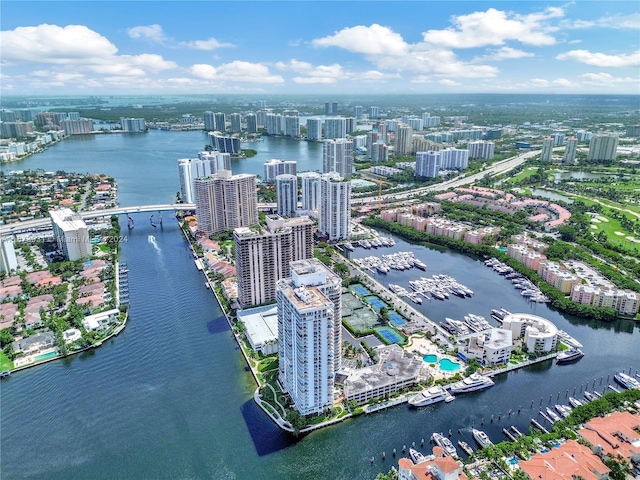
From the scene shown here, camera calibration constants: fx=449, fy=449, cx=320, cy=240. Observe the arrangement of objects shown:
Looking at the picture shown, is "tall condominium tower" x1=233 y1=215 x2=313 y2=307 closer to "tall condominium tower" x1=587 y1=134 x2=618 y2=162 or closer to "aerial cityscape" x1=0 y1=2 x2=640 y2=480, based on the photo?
"aerial cityscape" x1=0 y1=2 x2=640 y2=480

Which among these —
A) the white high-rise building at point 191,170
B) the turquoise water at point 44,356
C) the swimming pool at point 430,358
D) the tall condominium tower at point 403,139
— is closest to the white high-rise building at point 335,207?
the white high-rise building at point 191,170

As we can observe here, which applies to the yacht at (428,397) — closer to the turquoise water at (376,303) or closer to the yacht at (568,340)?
the turquoise water at (376,303)

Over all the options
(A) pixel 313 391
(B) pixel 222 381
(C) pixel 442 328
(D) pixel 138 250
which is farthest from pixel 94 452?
(D) pixel 138 250

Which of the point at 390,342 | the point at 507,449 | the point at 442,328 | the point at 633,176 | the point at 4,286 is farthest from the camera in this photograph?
the point at 633,176

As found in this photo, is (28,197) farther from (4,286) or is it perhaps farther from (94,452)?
(94,452)

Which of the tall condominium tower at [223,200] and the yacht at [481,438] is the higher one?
the tall condominium tower at [223,200]
